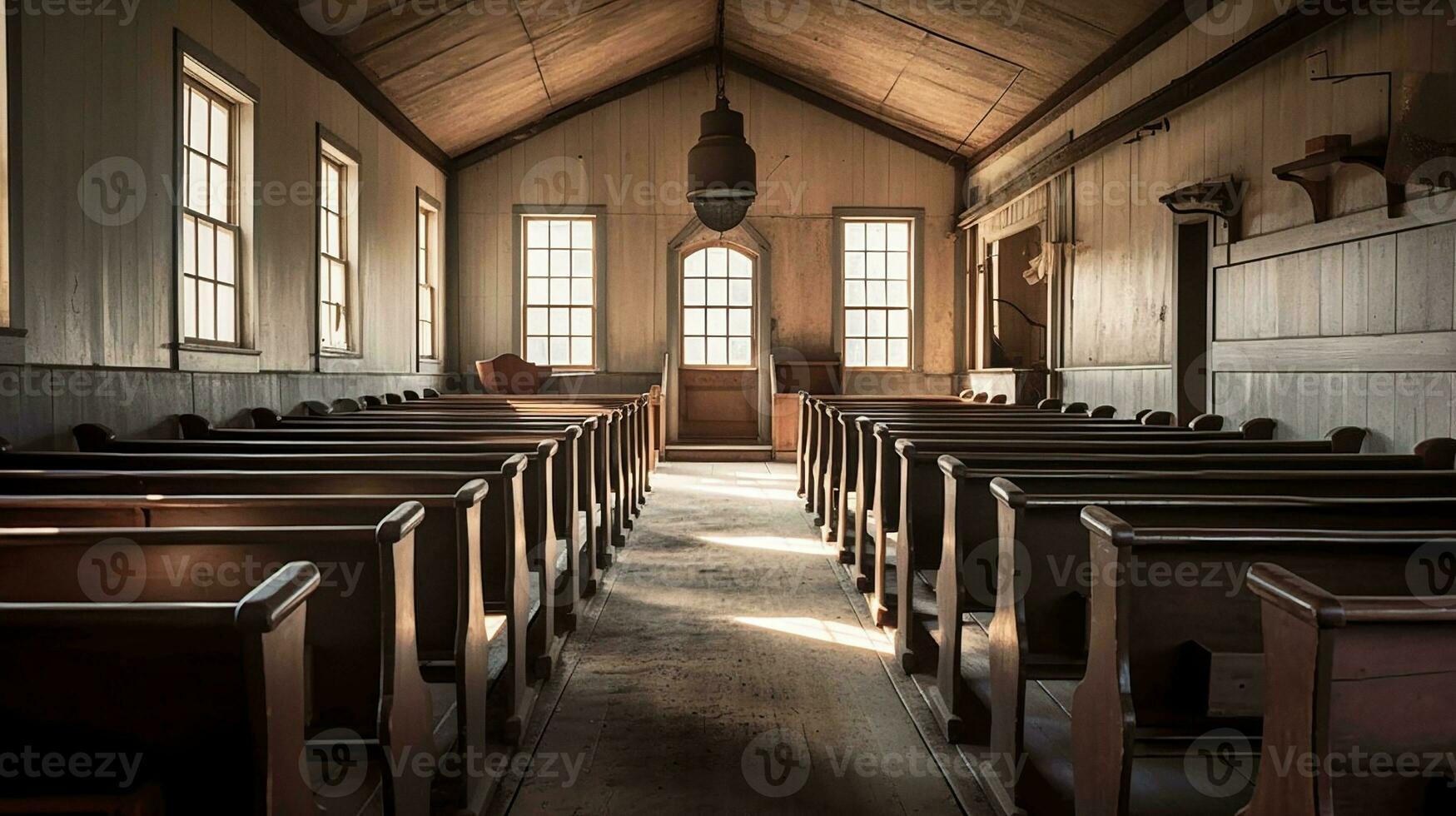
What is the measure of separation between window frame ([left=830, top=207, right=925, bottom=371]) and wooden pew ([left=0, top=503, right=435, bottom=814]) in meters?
9.48

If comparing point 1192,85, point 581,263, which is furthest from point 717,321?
point 1192,85

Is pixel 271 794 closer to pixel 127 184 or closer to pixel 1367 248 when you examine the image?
pixel 127 184

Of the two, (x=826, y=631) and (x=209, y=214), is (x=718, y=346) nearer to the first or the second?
(x=209, y=214)

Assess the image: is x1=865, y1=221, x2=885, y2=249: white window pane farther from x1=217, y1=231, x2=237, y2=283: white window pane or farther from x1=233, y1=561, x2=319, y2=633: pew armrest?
x1=233, y1=561, x2=319, y2=633: pew armrest

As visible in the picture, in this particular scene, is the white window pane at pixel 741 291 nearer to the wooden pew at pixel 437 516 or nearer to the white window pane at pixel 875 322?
the white window pane at pixel 875 322

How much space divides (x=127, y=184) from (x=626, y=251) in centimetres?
695

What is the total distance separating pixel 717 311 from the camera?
11.2 m

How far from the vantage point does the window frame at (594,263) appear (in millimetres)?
10883

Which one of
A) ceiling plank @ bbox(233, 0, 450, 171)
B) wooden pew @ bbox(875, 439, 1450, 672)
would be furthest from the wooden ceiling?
wooden pew @ bbox(875, 439, 1450, 672)

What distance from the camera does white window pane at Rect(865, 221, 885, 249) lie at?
11211 mm

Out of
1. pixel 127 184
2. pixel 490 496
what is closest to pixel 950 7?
pixel 127 184

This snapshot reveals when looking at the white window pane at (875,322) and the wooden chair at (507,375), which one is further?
the white window pane at (875,322)

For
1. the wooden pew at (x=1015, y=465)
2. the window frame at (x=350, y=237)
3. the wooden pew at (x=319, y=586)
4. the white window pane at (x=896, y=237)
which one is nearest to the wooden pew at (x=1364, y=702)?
the wooden pew at (x=319, y=586)

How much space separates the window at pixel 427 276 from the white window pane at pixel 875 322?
4829mm
